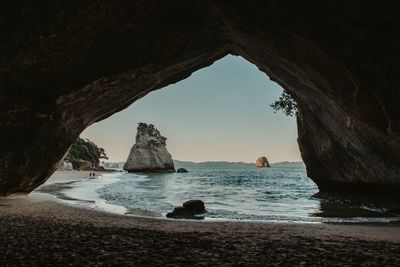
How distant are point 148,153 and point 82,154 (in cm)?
2562

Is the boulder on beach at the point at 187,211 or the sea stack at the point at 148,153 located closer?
the boulder on beach at the point at 187,211

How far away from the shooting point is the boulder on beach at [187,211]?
603 inches

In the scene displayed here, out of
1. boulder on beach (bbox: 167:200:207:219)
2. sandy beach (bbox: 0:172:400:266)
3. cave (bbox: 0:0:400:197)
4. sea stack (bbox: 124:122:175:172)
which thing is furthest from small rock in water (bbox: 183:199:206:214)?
sea stack (bbox: 124:122:175:172)

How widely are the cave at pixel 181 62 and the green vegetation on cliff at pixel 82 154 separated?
3853 inches

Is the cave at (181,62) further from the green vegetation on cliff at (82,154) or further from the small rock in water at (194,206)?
the green vegetation on cliff at (82,154)

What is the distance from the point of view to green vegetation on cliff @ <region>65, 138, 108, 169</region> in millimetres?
113125

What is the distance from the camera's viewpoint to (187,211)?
15.8m

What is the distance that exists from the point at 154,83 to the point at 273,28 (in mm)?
9027

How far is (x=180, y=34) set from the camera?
45.5 feet

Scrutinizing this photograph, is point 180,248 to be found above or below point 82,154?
below

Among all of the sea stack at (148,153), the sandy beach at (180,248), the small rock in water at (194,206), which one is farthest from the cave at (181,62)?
the sea stack at (148,153)

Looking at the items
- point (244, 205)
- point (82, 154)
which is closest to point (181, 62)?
point (244, 205)

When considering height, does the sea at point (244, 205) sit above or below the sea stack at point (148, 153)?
below

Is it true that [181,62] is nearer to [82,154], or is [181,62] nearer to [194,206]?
[194,206]
